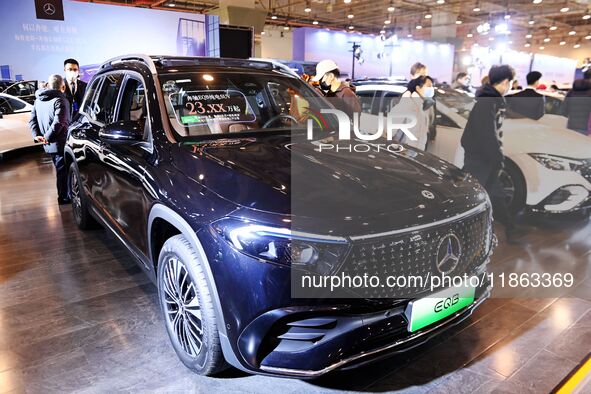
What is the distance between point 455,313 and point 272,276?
2.88 ft

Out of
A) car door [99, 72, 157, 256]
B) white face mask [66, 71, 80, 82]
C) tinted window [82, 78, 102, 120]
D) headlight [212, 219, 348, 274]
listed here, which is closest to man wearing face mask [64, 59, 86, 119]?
white face mask [66, 71, 80, 82]

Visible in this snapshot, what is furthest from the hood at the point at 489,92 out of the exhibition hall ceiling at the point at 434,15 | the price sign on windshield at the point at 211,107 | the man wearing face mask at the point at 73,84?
the exhibition hall ceiling at the point at 434,15

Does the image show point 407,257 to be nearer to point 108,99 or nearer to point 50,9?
point 108,99

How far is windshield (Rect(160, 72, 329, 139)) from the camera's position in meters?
2.46

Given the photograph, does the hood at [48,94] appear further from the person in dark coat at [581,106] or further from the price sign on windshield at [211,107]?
the person in dark coat at [581,106]

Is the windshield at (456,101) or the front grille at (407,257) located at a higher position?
the windshield at (456,101)

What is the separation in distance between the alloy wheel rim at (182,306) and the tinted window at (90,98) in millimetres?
1949

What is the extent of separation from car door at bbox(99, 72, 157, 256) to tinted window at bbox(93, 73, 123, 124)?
0.08 metres

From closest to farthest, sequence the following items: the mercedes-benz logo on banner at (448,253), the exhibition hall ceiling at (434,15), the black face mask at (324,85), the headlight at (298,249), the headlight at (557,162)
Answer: the headlight at (298,249) < the mercedes-benz logo on banner at (448,253) < the headlight at (557,162) < the black face mask at (324,85) < the exhibition hall ceiling at (434,15)

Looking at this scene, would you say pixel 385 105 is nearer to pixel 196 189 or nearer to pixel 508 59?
pixel 196 189

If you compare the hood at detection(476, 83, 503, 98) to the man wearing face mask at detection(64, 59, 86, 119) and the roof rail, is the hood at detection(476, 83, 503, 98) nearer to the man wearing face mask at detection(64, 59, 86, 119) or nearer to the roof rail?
the roof rail

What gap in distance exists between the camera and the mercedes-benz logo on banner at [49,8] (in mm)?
8539

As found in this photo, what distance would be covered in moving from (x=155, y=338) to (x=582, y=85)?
6.53 m

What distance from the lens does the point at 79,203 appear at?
158 inches
